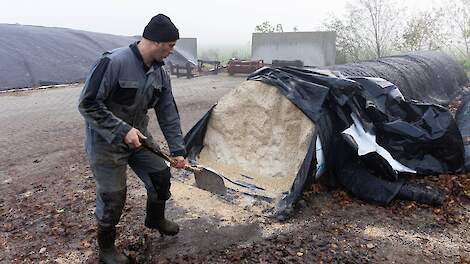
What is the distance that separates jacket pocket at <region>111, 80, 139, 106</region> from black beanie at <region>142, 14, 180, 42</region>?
0.32 metres

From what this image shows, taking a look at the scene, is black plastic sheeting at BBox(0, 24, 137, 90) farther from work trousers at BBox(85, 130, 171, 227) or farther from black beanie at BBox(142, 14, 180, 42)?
black beanie at BBox(142, 14, 180, 42)

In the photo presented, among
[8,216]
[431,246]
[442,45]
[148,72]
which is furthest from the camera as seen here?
[442,45]

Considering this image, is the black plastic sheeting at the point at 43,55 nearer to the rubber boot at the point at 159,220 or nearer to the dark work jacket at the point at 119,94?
the rubber boot at the point at 159,220

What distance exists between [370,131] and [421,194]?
0.74m

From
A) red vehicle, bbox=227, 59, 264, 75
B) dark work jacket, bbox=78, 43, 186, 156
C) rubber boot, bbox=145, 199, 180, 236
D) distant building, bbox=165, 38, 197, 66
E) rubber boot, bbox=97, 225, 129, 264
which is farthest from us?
distant building, bbox=165, 38, 197, 66

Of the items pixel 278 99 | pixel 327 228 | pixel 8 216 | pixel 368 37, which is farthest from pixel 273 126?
pixel 368 37

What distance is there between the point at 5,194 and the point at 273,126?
3.00 metres

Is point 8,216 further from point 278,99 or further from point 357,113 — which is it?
point 357,113

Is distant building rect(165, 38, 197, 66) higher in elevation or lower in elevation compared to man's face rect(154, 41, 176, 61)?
lower

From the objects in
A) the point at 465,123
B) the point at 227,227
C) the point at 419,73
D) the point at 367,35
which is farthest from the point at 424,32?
the point at 227,227

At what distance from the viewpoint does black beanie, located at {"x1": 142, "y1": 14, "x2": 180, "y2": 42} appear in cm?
253

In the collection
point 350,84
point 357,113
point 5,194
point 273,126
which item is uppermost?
point 350,84

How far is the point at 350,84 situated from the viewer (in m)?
3.88

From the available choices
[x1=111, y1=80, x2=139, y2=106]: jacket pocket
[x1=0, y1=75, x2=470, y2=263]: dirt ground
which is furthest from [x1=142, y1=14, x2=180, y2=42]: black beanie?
[x1=0, y1=75, x2=470, y2=263]: dirt ground
